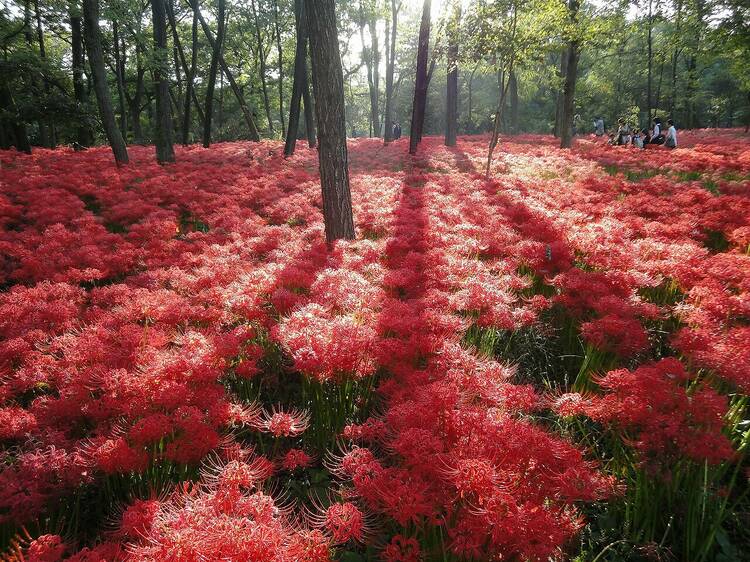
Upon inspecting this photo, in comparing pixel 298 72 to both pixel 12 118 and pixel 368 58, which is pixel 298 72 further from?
pixel 368 58

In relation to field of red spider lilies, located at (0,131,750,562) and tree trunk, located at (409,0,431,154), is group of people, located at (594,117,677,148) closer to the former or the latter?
tree trunk, located at (409,0,431,154)

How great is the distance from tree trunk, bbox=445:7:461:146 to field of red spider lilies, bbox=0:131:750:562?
27.1 feet

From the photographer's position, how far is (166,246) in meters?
5.98

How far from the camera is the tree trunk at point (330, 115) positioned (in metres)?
5.78

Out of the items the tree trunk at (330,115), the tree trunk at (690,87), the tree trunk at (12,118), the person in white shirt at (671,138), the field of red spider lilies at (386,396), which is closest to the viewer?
the field of red spider lilies at (386,396)

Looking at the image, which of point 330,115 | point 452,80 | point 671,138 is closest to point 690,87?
point 671,138

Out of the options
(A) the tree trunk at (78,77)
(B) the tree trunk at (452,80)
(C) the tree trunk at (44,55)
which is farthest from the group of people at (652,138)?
(C) the tree trunk at (44,55)

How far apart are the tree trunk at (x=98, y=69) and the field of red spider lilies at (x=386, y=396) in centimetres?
655

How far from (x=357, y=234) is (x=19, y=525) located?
18.2 ft

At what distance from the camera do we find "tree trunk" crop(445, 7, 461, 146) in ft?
38.4

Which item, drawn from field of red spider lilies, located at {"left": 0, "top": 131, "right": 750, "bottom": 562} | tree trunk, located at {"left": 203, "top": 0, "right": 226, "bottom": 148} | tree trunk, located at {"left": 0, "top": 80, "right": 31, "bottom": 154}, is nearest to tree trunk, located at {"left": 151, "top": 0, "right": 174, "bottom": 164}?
tree trunk, located at {"left": 203, "top": 0, "right": 226, "bottom": 148}

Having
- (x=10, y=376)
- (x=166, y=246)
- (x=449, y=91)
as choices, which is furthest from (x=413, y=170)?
(x=10, y=376)

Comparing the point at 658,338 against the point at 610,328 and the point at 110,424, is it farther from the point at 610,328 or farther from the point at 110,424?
the point at 110,424

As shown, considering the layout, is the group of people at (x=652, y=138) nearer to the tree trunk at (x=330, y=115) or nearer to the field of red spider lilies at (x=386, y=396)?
the field of red spider lilies at (x=386, y=396)
